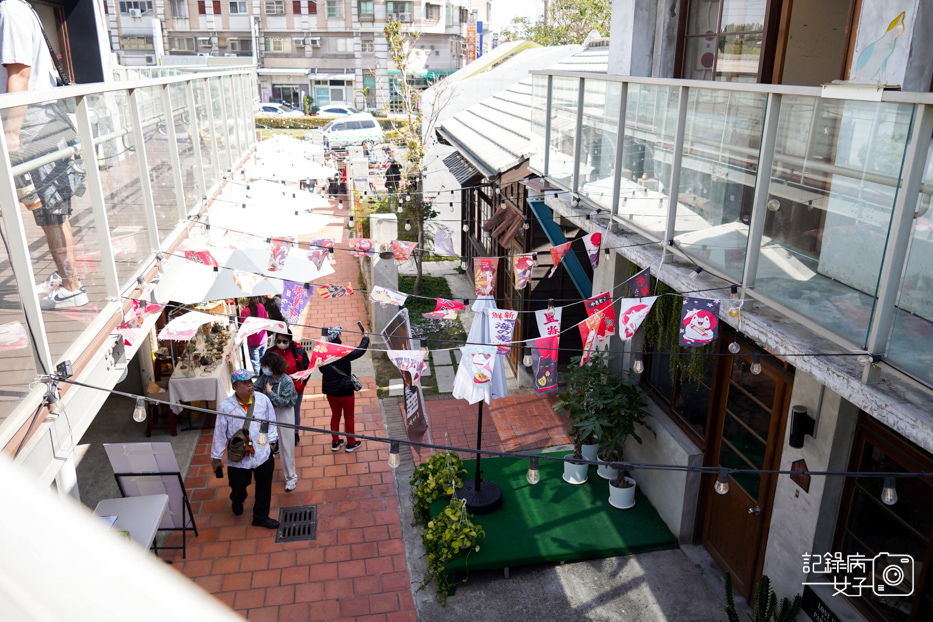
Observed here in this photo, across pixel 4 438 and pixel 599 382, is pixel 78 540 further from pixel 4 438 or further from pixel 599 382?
pixel 599 382

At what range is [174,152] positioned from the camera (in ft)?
23.8

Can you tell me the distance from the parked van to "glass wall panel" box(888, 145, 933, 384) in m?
31.6

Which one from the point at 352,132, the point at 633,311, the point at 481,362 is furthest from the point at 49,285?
the point at 352,132

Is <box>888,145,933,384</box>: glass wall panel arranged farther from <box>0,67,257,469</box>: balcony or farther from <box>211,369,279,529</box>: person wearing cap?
<box>211,369,279,529</box>: person wearing cap

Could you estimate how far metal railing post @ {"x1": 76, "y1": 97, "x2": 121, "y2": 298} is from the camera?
15.5 ft

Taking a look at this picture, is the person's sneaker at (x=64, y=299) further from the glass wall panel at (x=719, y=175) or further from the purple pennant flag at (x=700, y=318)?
the glass wall panel at (x=719, y=175)

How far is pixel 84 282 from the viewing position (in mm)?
4762

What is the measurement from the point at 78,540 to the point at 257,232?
393 inches

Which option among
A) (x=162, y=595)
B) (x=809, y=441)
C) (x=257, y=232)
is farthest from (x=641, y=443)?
(x=162, y=595)

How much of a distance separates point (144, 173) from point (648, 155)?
4.51 meters

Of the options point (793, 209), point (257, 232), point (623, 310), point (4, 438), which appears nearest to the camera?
point (4, 438)

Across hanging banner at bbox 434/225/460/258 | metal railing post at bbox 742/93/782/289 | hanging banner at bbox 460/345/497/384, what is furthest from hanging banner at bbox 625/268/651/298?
hanging banner at bbox 434/225/460/258

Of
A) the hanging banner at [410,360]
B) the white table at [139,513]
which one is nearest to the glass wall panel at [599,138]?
the hanging banner at [410,360]

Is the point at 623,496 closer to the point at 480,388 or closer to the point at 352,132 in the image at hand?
the point at 480,388
